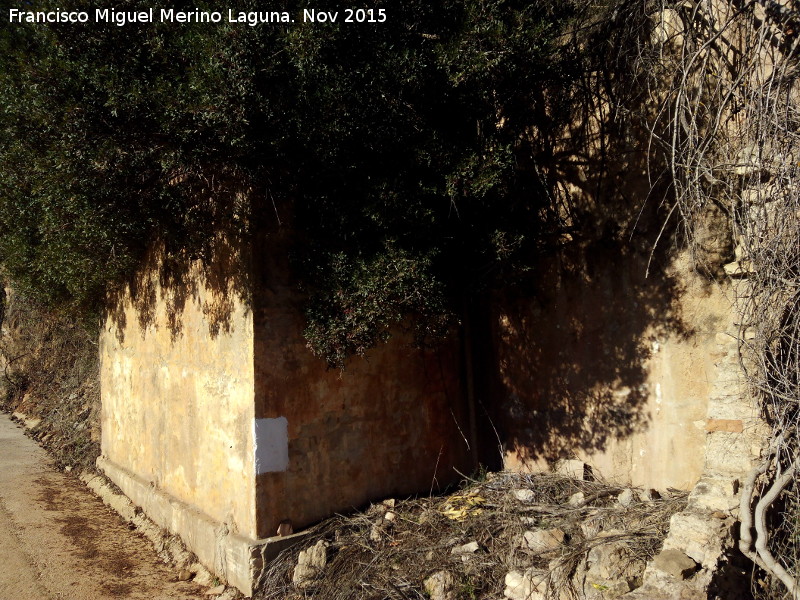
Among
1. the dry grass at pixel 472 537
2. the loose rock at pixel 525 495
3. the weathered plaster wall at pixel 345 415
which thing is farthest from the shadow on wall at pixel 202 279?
the loose rock at pixel 525 495

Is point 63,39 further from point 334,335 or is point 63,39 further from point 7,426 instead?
point 7,426

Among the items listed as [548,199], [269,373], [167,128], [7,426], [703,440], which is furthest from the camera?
[7,426]

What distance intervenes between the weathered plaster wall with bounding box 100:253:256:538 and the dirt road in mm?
685

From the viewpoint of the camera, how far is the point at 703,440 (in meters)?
5.48

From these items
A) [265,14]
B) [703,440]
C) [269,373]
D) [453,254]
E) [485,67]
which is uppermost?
[265,14]

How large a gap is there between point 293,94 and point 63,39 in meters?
1.77

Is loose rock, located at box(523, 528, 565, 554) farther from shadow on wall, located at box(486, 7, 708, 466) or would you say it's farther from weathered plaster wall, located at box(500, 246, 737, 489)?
shadow on wall, located at box(486, 7, 708, 466)

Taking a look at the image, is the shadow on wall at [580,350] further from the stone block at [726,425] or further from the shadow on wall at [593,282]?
the stone block at [726,425]

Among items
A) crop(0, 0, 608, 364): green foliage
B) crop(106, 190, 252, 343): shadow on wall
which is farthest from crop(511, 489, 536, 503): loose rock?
crop(106, 190, 252, 343): shadow on wall

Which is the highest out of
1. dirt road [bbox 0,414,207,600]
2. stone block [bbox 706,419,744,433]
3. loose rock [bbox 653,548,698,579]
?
stone block [bbox 706,419,744,433]

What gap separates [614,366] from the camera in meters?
6.07

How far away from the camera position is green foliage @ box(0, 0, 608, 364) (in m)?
5.05

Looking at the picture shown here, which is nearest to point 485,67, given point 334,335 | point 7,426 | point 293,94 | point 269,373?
point 293,94

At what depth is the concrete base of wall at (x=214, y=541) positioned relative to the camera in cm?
573
